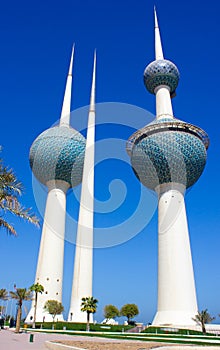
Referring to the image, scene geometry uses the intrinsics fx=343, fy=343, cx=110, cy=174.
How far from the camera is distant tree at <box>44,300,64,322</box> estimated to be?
175 ft

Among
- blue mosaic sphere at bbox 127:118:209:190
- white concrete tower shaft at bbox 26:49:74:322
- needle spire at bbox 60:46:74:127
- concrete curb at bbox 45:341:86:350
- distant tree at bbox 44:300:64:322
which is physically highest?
needle spire at bbox 60:46:74:127

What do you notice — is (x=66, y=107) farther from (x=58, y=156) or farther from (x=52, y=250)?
(x=52, y=250)

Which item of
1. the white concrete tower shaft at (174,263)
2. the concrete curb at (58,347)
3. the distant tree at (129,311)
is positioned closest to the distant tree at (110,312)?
the distant tree at (129,311)

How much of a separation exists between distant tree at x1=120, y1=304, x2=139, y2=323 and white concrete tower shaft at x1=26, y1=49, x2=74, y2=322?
1128 centimetres

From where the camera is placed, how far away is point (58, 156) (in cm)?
6762

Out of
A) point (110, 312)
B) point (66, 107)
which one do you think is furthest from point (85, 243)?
point (66, 107)

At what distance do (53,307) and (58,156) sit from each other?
28.2 meters

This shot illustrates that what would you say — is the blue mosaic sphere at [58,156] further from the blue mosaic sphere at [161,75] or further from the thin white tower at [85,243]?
the blue mosaic sphere at [161,75]

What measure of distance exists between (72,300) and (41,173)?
82.7ft

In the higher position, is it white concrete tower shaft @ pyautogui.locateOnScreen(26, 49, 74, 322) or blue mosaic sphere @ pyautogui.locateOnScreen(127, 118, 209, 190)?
blue mosaic sphere @ pyautogui.locateOnScreen(127, 118, 209, 190)

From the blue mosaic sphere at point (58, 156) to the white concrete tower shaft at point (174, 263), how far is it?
20.8 m

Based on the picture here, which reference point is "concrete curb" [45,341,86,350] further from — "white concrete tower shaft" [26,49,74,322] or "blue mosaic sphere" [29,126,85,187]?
"blue mosaic sphere" [29,126,85,187]

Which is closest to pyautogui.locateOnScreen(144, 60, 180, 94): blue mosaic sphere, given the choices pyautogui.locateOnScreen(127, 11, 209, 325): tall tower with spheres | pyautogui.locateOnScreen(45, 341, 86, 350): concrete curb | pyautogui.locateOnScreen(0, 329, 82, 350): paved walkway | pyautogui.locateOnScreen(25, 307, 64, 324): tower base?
pyautogui.locateOnScreen(127, 11, 209, 325): tall tower with spheres

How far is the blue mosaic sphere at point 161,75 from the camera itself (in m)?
67.8
